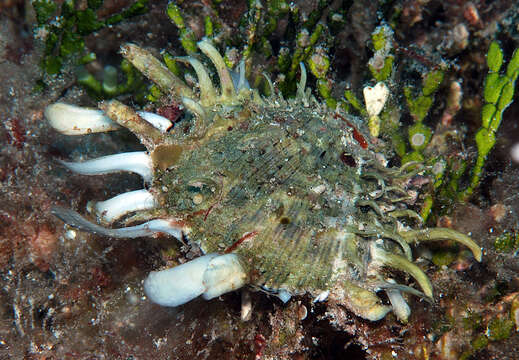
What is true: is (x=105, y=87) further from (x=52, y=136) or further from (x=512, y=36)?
(x=512, y=36)

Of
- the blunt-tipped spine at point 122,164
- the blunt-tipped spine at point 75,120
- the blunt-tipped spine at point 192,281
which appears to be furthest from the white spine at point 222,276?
the blunt-tipped spine at point 75,120

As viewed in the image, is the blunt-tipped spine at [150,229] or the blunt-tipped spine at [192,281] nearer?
the blunt-tipped spine at [192,281]

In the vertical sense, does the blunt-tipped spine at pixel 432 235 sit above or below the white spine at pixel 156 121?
above

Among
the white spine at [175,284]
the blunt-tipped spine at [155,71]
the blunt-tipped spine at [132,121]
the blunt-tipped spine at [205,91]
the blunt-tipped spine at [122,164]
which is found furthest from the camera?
the blunt-tipped spine at [155,71]

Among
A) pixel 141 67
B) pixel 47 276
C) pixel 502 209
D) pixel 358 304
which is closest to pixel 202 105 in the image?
pixel 141 67

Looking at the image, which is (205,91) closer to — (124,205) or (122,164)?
(122,164)

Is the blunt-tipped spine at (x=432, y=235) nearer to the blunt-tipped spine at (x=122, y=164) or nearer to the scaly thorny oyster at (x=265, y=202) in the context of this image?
the scaly thorny oyster at (x=265, y=202)
